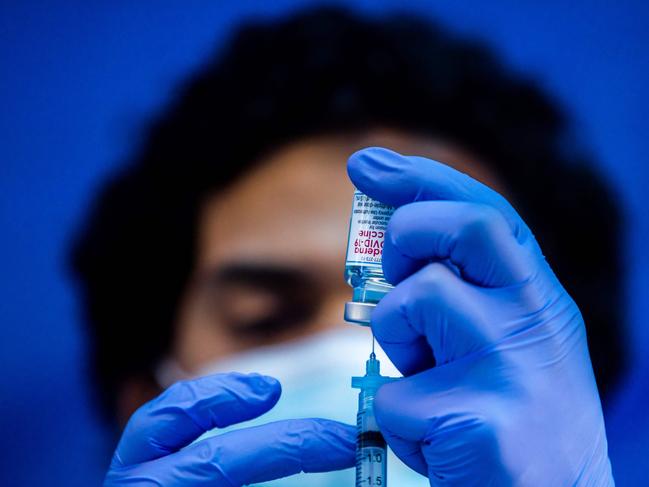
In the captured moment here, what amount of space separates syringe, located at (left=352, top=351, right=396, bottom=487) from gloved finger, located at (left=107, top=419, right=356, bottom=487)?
11 centimetres

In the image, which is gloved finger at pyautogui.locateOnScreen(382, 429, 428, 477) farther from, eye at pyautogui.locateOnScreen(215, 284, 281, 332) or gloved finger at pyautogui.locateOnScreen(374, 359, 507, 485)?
eye at pyautogui.locateOnScreen(215, 284, 281, 332)

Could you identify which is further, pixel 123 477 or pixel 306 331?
pixel 306 331

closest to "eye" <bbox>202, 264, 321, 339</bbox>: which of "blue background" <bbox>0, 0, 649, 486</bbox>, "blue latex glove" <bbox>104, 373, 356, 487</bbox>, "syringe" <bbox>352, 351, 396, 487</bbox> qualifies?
"blue background" <bbox>0, 0, 649, 486</bbox>

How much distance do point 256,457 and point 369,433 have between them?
0.20 meters

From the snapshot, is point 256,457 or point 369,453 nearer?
point 369,453

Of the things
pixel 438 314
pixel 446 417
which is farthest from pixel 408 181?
pixel 446 417

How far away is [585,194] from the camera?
156 centimetres

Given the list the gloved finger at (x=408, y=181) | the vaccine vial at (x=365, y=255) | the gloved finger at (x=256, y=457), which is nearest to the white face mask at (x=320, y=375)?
the gloved finger at (x=256, y=457)

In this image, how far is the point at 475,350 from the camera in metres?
0.83

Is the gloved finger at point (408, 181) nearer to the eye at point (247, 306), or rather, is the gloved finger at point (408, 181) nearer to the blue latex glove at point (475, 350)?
the blue latex glove at point (475, 350)

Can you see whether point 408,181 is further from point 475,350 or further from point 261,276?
point 261,276

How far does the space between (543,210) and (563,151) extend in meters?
0.15

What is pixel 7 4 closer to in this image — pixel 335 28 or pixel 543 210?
pixel 335 28

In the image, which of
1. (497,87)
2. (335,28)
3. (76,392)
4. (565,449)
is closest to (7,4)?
(335,28)
